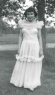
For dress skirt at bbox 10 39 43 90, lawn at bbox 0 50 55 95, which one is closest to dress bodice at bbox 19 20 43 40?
dress skirt at bbox 10 39 43 90

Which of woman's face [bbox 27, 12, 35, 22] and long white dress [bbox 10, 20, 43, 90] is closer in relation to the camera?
woman's face [bbox 27, 12, 35, 22]

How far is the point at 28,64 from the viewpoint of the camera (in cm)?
558

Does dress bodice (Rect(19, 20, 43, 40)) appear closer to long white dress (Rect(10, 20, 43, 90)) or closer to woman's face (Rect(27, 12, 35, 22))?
long white dress (Rect(10, 20, 43, 90))

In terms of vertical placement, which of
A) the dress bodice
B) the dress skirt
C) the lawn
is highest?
the dress bodice

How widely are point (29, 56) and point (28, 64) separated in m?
0.21

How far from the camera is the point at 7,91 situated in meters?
5.62

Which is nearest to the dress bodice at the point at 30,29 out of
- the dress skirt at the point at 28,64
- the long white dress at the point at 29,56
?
the long white dress at the point at 29,56

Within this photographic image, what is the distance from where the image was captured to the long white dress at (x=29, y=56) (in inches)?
218

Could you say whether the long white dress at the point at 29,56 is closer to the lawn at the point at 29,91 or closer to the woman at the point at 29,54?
the woman at the point at 29,54

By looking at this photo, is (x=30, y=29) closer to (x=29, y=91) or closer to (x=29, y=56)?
(x=29, y=56)

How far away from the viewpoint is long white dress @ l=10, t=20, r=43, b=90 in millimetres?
5535

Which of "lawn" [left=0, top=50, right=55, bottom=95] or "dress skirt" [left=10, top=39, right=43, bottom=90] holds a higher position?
"dress skirt" [left=10, top=39, right=43, bottom=90]

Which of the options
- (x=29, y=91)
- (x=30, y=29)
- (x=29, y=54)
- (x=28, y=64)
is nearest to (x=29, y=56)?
(x=29, y=54)

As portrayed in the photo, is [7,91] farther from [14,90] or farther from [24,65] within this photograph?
[24,65]
